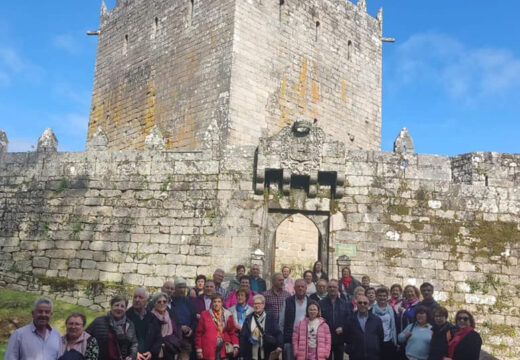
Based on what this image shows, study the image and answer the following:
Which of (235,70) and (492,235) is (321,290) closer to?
(492,235)

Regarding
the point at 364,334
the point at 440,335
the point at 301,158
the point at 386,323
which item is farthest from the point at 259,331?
the point at 301,158

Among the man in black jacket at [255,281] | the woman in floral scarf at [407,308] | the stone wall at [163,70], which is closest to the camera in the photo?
the woman in floral scarf at [407,308]

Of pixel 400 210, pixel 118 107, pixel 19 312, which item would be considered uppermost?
pixel 118 107

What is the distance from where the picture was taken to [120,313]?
577 centimetres

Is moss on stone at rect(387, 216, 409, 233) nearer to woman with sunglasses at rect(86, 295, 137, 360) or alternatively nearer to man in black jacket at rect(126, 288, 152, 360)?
man in black jacket at rect(126, 288, 152, 360)

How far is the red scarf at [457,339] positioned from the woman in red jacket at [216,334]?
2637mm

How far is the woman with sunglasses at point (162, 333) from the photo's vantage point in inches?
245

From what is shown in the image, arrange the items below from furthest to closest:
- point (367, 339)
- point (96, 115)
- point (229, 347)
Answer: point (96, 115), point (229, 347), point (367, 339)

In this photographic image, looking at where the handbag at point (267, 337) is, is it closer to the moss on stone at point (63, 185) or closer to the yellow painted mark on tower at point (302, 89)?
the moss on stone at point (63, 185)

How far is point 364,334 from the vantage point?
266 inches

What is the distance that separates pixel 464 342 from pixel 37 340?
4.59 metres

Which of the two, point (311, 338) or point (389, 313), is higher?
point (389, 313)

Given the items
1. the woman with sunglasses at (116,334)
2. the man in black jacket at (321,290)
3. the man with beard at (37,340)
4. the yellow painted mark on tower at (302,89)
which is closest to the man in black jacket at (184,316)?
the woman with sunglasses at (116,334)

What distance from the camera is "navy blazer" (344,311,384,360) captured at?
673cm
